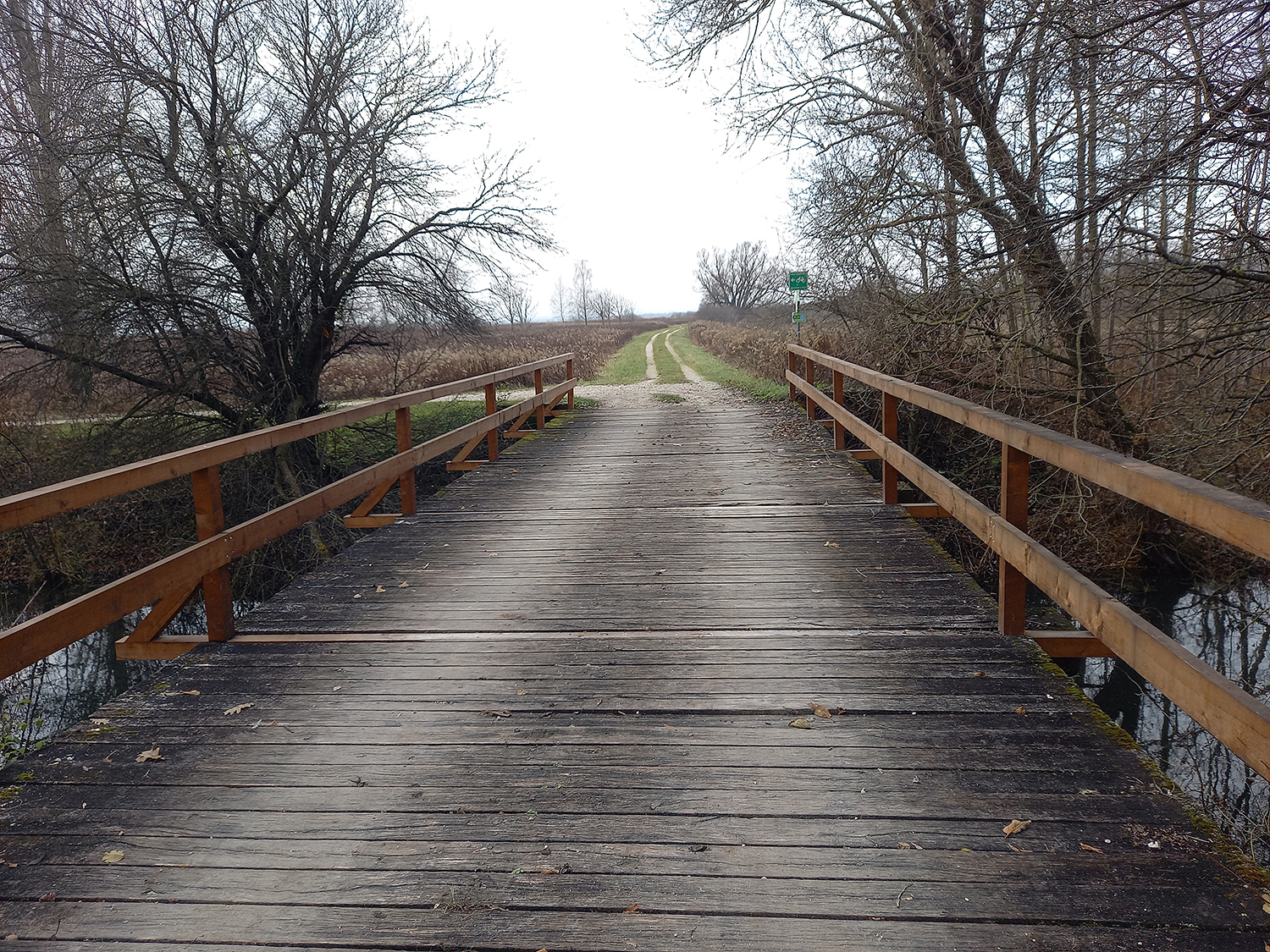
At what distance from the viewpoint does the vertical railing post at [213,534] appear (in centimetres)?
442

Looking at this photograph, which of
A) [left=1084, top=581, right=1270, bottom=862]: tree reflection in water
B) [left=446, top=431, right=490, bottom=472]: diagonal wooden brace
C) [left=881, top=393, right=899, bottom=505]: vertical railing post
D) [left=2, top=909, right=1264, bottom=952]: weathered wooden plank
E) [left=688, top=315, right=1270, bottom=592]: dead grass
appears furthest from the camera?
[left=446, top=431, right=490, bottom=472]: diagonal wooden brace

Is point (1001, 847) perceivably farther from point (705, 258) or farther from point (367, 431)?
point (705, 258)

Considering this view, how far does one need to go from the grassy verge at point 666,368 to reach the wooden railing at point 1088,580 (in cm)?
2116

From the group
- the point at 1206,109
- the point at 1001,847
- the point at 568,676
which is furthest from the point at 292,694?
the point at 1206,109

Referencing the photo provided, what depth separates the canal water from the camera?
6.06 metres

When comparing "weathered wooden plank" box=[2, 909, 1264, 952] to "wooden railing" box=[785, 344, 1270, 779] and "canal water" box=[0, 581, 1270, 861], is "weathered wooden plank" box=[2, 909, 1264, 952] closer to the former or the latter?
"wooden railing" box=[785, 344, 1270, 779]

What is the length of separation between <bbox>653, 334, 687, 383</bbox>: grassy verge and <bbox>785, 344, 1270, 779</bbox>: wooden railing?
21164 mm

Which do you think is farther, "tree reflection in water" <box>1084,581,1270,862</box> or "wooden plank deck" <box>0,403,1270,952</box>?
"tree reflection in water" <box>1084,581,1270,862</box>

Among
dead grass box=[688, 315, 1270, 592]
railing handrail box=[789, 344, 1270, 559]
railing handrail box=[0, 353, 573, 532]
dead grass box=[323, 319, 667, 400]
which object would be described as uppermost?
dead grass box=[323, 319, 667, 400]

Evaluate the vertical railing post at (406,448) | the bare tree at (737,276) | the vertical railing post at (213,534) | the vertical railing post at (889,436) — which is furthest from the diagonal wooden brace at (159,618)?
the bare tree at (737,276)

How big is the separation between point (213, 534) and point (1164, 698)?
829 cm

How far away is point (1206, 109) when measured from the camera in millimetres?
4961

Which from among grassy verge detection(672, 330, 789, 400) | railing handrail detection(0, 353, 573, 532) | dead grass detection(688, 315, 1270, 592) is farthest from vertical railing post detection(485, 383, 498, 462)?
grassy verge detection(672, 330, 789, 400)

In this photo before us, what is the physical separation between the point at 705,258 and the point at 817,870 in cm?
11022
